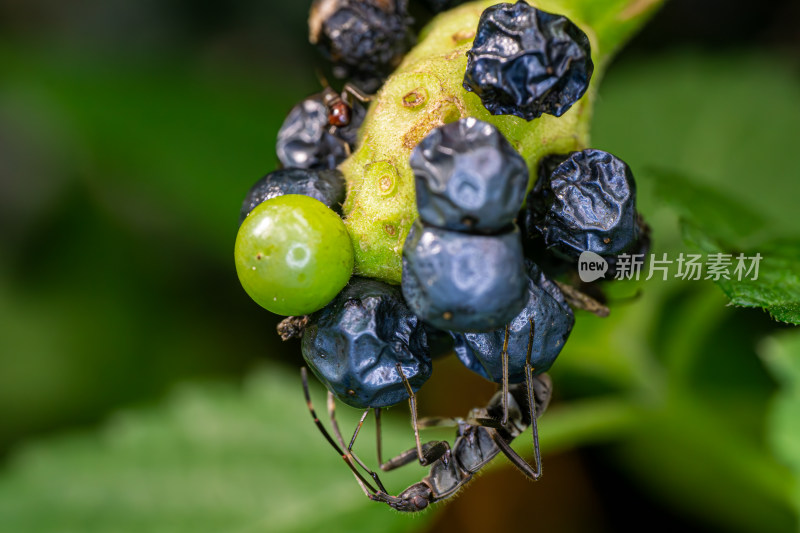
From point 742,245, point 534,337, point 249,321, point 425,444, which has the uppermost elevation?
point 534,337

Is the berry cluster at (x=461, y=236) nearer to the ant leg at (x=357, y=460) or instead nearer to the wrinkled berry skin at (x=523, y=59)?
the wrinkled berry skin at (x=523, y=59)

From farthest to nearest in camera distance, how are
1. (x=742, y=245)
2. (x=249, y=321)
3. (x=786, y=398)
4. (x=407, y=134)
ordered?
(x=249, y=321), (x=786, y=398), (x=742, y=245), (x=407, y=134)

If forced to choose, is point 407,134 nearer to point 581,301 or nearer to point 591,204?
point 591,204

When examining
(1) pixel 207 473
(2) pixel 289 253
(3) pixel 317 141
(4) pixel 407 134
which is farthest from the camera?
(1) pixel 207 473

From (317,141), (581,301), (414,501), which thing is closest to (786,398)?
(581,301)

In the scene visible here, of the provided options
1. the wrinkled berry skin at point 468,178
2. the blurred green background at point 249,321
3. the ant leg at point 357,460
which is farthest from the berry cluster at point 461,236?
the blurred green background at point 249,321

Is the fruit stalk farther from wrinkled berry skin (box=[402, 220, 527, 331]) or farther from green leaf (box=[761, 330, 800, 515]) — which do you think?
green leaf (box=[761, 330, 800, 515])

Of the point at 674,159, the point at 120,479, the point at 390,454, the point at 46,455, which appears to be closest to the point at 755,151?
the point at 674,159
